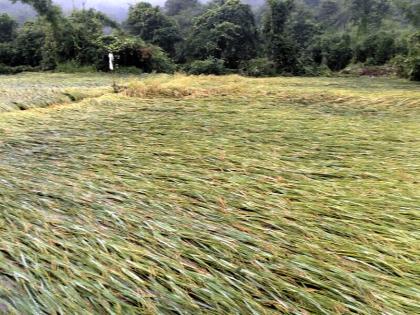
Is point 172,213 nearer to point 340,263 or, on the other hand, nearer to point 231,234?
point 231,234

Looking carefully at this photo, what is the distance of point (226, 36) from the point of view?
1975cm

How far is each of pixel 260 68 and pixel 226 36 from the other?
10.6ft

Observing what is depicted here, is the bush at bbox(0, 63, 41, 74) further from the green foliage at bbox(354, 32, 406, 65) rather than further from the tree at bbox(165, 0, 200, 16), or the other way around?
the tree at bbox(165, 0, 200, 16)

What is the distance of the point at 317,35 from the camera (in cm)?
2400

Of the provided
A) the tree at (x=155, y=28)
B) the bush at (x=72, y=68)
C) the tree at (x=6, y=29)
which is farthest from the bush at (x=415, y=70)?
the tree at (x=6, y=29)

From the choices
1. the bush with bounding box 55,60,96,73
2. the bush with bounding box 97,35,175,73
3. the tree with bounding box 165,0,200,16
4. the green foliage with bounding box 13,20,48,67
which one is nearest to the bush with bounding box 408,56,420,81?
the bush with bounding box 97,35,175,73

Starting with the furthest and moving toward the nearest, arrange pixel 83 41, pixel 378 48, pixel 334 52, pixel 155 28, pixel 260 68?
pixel 155 28, pixel 334 52, pixel 378 48, pixel 83 41, pixel 260 68

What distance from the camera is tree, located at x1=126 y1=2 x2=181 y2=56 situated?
70.8 ft

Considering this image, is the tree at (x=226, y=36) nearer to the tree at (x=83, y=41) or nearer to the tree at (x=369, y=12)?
the tree at (x=83, y=41)

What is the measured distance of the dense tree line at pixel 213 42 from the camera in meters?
17.1

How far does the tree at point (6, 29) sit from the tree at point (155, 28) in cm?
612

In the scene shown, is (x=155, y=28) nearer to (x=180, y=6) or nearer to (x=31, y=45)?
(x=31, y=45)

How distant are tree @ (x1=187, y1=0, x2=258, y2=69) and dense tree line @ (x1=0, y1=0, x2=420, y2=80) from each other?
0.04 metres

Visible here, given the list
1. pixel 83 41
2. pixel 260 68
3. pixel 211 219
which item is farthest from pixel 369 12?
pixel 211 219
